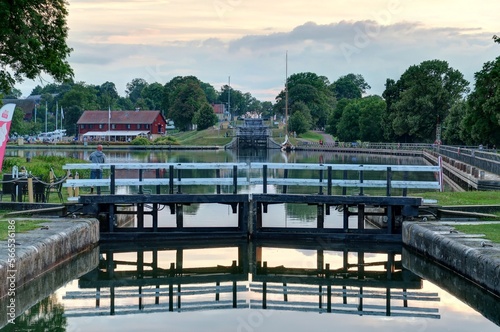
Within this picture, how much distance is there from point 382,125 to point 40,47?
91.7 metres

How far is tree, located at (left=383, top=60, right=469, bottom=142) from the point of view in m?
104

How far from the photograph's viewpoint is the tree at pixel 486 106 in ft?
227

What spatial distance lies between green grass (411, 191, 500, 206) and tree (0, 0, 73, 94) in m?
16.4

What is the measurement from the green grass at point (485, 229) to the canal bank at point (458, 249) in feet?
0.78

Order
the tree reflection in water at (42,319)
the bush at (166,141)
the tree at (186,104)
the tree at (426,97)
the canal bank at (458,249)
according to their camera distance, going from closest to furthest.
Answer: the tree reflection in water at (42,319) → the canal bank at (458,249) → the tree at (426,97) → the bush at (166,141) → the tree at (186,104)

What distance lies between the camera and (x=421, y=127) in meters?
107

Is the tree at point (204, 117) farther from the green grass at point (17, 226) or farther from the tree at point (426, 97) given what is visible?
the green grass at point (17, 226)

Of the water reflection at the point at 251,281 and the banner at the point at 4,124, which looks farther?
the banner at the point at 4,124

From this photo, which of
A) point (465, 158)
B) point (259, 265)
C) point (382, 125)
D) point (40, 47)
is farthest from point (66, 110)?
point (259, 265)

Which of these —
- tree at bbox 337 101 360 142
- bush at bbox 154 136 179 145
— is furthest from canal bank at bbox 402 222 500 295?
tree at bbox 337 101 360 142

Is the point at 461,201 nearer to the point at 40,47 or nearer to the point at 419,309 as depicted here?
the point at 419,309

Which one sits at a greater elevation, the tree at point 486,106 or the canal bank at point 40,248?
the tree at point 486,106

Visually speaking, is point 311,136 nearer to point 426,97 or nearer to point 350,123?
point 350,123

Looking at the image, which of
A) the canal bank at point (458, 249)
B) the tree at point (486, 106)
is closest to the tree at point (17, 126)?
the tree at point (486, 106)
